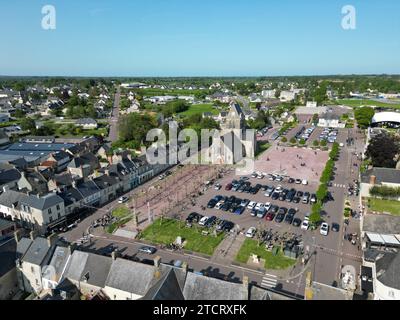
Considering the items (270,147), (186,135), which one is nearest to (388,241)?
(270,147)

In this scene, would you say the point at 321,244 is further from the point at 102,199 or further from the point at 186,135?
the point at 186,135

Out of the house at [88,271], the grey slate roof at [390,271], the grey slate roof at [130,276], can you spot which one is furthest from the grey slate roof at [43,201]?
the grey slate roof at [390,271]

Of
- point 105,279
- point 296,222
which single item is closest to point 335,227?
point 296,222

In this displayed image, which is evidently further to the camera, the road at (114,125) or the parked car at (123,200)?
the road at (114,125)

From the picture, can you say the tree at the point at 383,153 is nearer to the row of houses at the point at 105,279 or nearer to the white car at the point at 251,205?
the white car at the point at 251,205

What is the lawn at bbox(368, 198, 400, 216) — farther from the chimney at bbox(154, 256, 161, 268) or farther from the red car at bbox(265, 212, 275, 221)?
the chimney at bbox(154, 256, 161, 268)

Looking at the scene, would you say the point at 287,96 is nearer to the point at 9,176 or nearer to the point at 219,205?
the point at 219,205
